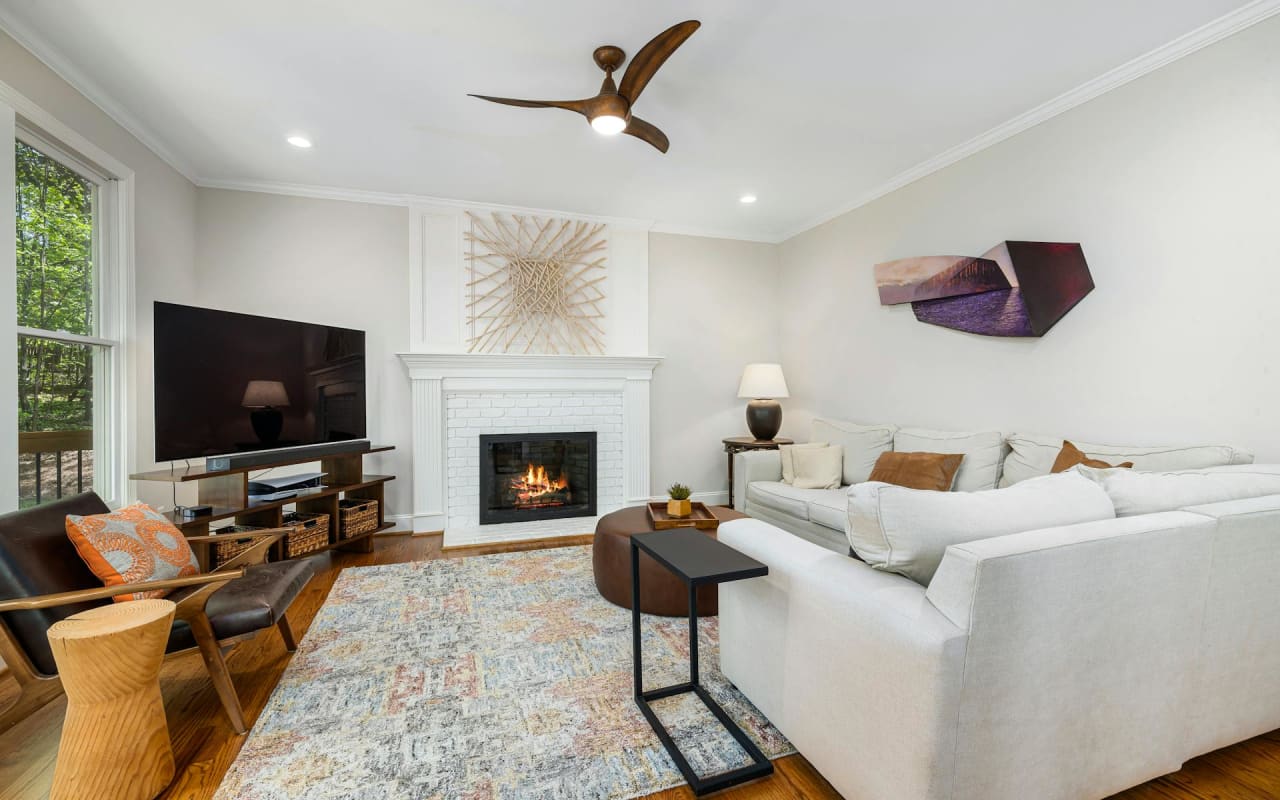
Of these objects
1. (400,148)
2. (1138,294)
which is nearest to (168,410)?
(400,148)

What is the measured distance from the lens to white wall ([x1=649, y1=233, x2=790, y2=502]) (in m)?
4.98

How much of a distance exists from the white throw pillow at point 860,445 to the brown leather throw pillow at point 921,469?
27 centimetres

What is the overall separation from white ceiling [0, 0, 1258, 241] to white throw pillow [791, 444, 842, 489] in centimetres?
197

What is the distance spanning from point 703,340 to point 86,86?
13.8 feet

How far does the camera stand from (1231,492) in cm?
168

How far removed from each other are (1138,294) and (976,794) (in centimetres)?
258

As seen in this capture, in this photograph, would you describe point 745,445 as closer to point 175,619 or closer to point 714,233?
point 714,233

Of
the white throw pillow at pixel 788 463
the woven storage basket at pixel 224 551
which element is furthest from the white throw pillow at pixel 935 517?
the woven storage basket at pixel 224 551

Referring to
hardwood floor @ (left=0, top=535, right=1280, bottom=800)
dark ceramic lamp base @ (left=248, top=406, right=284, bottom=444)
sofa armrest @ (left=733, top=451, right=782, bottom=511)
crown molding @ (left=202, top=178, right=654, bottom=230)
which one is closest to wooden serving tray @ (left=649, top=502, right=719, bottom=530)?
sofa armrest @ (left=733, top=451, right=782, bottom=511)

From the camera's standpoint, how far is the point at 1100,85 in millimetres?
2701

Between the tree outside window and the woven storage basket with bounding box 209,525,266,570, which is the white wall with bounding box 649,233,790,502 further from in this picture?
the tree outside window

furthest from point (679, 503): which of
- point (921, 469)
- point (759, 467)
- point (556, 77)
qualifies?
point (556, 77)

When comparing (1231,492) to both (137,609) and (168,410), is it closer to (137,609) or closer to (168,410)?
(137,609)

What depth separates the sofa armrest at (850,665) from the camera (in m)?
1.16
